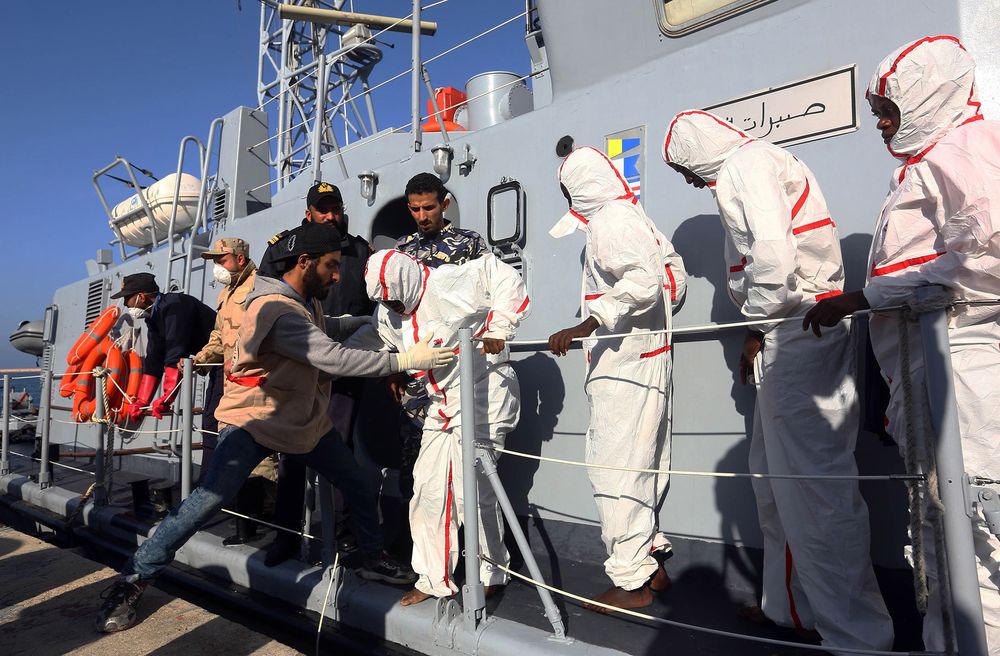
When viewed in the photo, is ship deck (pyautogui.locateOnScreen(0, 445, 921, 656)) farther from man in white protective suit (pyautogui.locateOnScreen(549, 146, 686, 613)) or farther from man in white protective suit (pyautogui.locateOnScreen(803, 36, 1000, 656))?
man in white protective suit (pyautogui.locateOnScreen(803, 36, 1000, 656))

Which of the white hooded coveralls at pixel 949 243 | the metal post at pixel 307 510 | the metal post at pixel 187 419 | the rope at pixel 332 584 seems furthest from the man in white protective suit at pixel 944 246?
the metal post at pixel 187 419

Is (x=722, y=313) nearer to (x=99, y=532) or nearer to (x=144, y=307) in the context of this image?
(x=144, y=307)

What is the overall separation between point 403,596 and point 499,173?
216cm

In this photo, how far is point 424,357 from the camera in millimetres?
2350

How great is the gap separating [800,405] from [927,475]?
595mm

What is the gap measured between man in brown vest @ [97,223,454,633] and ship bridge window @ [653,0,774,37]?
1796 millimetres

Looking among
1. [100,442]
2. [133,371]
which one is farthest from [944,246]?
[133,371]

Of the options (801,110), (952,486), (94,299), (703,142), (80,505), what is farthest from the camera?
(94,299)

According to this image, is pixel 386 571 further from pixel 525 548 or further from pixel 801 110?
pixel 801 110

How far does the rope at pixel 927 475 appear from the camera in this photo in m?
1.37

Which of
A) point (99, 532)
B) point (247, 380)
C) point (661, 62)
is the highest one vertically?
point (661, 62)

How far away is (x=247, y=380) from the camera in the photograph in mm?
2500

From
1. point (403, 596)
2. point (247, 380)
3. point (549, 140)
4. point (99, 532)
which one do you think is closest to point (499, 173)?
point (549, 140)

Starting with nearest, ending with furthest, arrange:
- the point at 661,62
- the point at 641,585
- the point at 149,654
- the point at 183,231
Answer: the point at 149,654 < the point at 641,585 < the point at 661,62 < the point at 183,231
